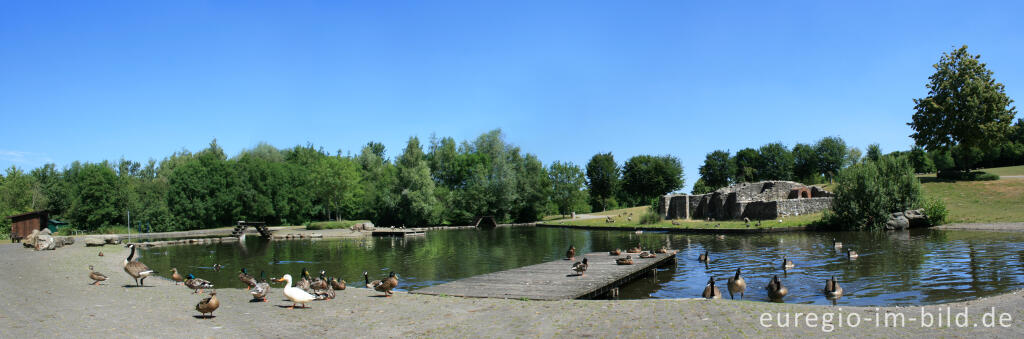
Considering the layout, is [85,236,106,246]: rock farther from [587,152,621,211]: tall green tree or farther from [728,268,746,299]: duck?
[587,152,621,211]: tall green tree

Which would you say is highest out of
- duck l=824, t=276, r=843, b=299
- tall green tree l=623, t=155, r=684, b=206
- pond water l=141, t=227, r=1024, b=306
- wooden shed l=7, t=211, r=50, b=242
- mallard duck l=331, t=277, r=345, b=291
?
tall green tree l=623, t=155, r=684, b=206

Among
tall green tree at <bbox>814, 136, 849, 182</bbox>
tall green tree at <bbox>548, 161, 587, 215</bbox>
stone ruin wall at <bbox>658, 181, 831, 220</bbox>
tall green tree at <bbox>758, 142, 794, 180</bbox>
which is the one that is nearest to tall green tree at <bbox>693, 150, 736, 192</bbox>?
tall green tree at <bbox>758, 142, 794, 180</bbox>

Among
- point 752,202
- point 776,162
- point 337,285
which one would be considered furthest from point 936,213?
point 776,162

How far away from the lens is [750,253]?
→ 93.8 ft

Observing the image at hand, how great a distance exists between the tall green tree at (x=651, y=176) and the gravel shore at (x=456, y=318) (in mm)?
84146

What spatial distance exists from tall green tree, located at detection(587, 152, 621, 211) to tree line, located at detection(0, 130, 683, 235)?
4.63 ft

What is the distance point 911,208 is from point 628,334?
4191 cm

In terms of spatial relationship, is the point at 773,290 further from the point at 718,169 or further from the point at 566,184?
the point at 718,169

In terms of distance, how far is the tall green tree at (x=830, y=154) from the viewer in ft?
304

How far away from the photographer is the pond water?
1680 cm

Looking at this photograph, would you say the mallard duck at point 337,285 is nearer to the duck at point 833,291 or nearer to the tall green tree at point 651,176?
the duck at point 833,291

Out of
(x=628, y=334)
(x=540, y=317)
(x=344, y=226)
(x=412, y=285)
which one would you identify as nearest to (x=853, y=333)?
(x=628, y=334)

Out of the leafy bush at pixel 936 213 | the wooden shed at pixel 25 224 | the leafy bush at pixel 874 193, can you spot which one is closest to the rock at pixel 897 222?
the leafy bush at pixel 874 193

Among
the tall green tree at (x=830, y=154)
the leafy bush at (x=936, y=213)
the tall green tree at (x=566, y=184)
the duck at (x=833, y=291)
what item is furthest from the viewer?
the tall green tree at (x=830, y=154)
